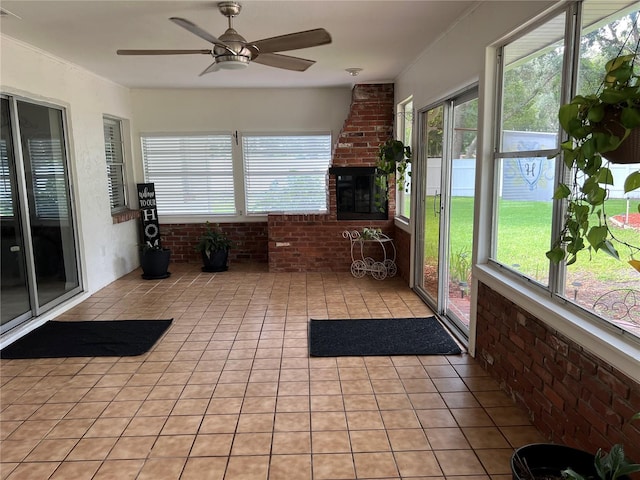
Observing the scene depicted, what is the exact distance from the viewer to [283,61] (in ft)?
10.5

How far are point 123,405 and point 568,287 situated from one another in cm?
256

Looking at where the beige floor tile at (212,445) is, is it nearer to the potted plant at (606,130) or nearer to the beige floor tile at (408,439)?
the beige floor tile at (408,439)

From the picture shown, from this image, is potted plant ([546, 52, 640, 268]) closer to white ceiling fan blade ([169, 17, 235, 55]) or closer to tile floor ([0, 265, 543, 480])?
tile floor ([0, 265, 543, 480])

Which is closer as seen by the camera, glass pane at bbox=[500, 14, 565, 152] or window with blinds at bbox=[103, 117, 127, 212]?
glass pane at bbox=[500, 14, 565, 152]

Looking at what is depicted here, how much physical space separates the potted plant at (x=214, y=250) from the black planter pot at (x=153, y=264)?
1.70 ft

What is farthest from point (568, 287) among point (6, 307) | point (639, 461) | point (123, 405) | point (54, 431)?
point (6, 307)

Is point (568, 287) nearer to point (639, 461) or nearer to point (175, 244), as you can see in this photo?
point (639, 461)

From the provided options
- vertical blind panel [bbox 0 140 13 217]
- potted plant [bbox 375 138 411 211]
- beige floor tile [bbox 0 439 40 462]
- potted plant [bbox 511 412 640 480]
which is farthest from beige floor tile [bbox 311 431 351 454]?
potted plant [bbox 375 138 411 211]

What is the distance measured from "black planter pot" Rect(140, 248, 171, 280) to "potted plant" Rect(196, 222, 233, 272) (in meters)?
0.52

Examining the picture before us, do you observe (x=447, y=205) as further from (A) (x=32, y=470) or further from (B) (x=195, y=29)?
(A) (x=32, y=470)

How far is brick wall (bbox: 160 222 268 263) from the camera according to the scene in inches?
261

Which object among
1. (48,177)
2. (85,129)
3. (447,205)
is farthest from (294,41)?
(85,129)

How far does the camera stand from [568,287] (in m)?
2.20

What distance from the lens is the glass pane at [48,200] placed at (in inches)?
160
